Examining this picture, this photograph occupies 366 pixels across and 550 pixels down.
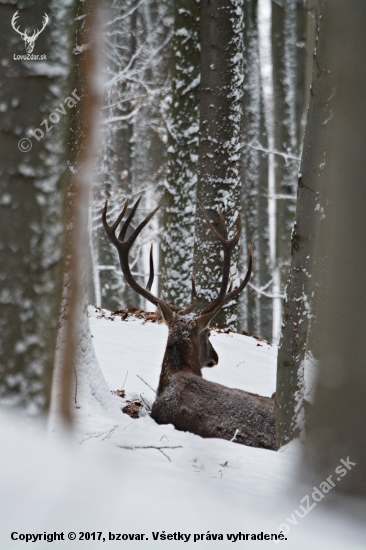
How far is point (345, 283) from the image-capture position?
232 centimetres

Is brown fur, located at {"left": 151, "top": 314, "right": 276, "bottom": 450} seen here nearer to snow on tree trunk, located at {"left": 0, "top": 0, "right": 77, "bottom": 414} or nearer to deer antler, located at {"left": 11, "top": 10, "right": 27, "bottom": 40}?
snow on tree trunk, located at {"left": 0, "top": 0, "right": 77, "bottom": 414}

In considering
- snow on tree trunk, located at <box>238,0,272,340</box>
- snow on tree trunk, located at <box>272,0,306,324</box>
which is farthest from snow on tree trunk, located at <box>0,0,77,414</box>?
snow on tree trunk, located at <box>238,0,272,340</box>

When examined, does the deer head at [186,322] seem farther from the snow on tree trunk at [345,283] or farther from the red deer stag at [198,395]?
the snow on tree trunk at [345,283]

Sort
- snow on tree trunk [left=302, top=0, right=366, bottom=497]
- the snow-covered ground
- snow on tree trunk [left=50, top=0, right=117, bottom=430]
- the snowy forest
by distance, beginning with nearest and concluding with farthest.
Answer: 1. the snow-covered ground
2. the snowy forest
3. snow on tree trunk [left=302, top=0, right=366, bottom=497]
4. snow on tree trunk [left=50, top=0, right=117, bottom=430]

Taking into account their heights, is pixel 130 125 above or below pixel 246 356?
above

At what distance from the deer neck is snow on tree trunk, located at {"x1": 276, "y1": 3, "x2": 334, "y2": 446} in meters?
1.70

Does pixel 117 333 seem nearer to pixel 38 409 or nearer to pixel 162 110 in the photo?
Result: pixel 38 409

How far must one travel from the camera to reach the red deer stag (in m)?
→ 4.53

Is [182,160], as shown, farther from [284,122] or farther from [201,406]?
[284,122]

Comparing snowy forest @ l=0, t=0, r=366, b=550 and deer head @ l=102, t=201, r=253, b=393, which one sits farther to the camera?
deer head @ l=102, t=201, r=253, b=393

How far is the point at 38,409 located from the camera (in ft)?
8.85

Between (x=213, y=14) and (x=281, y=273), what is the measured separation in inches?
355

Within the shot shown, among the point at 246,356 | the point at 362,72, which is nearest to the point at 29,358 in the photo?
the point at 362,72

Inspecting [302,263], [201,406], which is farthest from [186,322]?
[302,263]
